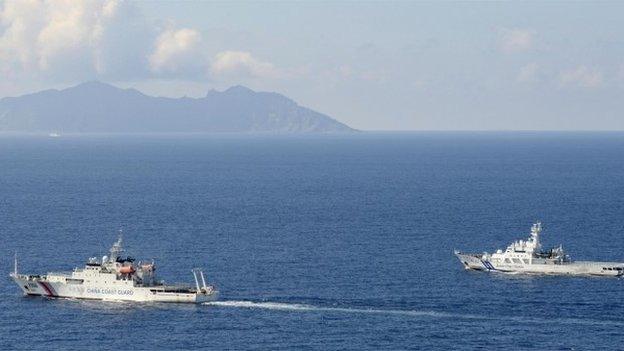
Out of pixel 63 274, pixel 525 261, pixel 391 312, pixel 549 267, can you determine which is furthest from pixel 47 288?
pixel 549 267

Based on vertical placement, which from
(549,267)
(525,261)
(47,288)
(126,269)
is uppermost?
(126,269)

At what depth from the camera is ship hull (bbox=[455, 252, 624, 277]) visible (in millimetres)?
158250

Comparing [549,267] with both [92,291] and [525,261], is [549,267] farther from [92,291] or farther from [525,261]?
[92,291]

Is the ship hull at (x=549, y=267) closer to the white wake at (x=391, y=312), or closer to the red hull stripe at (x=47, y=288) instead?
the white wake at (x=391, y=312)

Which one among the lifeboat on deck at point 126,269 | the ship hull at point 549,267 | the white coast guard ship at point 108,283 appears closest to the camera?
the white coast guard ship at point 108,283

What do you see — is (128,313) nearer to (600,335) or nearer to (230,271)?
(230,271)

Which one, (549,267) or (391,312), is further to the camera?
(549,267)

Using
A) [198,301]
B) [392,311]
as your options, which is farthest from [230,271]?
[392,311]

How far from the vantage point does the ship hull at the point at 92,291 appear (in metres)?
138

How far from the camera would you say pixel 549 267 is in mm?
162750

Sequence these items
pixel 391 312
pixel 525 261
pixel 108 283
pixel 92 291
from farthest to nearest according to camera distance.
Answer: pixel 525 261 < pixel 92 291 < pixel 108 283 < pixel 391 312

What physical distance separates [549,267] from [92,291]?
60790 mm

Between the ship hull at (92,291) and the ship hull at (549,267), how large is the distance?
4459 centimetres

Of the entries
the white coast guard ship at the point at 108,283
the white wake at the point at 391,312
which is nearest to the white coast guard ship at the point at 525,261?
the white wake at the point at 391,312
